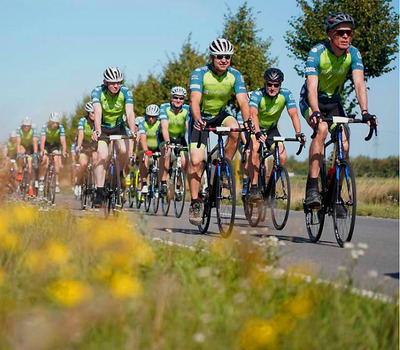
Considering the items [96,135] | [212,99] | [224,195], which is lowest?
[224,195]

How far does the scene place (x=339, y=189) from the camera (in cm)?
895

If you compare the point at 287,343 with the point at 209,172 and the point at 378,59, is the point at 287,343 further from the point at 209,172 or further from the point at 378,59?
the point at 378,59

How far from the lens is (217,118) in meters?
10.8

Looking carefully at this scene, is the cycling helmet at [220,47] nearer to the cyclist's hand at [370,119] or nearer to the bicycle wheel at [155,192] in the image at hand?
the cyclist's hand at [370,119]

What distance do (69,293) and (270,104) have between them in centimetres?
870

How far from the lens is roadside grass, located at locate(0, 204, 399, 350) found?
11.9 feet

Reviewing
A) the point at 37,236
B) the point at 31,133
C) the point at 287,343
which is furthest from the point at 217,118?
the point at 31,133

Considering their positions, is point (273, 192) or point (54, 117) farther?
point (54, 117)

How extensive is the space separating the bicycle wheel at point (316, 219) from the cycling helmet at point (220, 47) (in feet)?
6.42

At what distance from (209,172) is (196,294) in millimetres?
6095

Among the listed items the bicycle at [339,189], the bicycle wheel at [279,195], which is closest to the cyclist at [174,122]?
the bicycle wheel at [279,195]

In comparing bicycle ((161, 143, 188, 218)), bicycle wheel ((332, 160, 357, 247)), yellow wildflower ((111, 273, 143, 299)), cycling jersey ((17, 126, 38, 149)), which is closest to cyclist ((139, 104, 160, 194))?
bicycle ((161, 143, 188, 218))

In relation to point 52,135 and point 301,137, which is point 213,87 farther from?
point 52,135

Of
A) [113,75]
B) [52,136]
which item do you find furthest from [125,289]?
[52,136]
